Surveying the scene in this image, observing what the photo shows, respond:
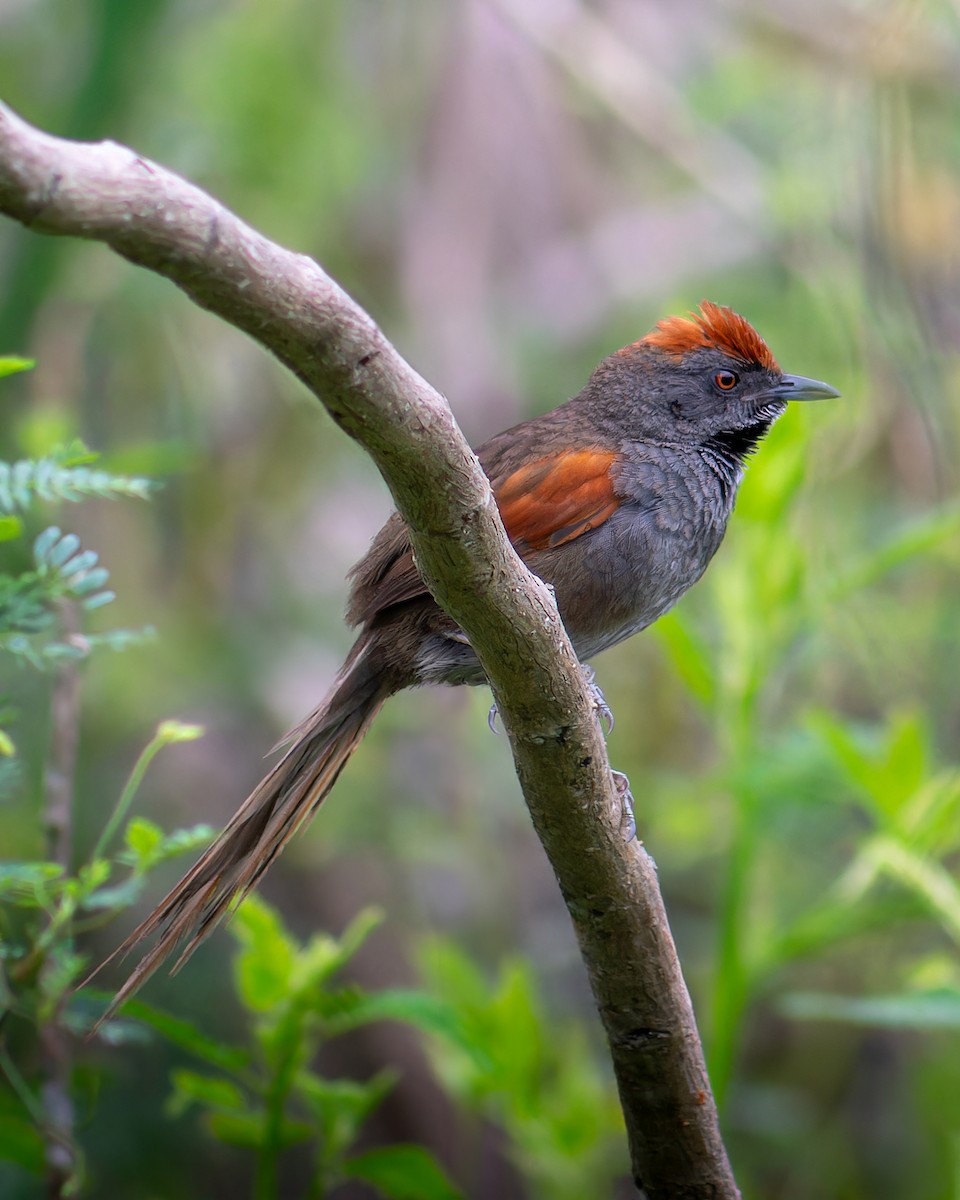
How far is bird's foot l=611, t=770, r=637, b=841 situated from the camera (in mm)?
2242

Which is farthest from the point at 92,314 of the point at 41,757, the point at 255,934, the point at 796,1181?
the point at 796,1181

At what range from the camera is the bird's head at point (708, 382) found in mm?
3197

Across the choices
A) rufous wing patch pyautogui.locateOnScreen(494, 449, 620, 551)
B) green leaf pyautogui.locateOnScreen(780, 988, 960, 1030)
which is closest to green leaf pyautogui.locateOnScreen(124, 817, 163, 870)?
rufous wing patch pyautogui.locateOnScreen(494, 449, 620, 551)

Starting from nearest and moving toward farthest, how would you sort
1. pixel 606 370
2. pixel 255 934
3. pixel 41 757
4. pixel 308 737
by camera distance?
pixel 255 934, pixel 308 737, pixel 606 370, pixel 41 757

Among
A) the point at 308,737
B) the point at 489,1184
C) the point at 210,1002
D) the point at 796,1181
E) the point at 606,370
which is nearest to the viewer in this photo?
the point at 308,737

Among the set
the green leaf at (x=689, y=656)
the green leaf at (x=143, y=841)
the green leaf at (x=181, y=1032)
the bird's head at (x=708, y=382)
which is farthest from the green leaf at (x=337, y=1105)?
the bird's head at (x=708, y=382)

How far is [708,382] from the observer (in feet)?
10.7

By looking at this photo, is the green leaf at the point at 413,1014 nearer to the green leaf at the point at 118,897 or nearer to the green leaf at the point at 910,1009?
the green leaf at the point at 118,897

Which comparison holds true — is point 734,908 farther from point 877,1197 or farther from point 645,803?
point 877,1197

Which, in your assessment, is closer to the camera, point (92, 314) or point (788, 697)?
point (92, 314)

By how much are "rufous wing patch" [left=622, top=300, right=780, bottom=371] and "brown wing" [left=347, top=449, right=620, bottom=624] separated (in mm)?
620

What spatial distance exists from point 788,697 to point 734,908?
95.8 inches

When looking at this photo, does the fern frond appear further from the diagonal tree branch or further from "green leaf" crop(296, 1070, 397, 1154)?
"green leaf" crop(296, 1070, 397, 1154)

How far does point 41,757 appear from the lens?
3871 millimetres
